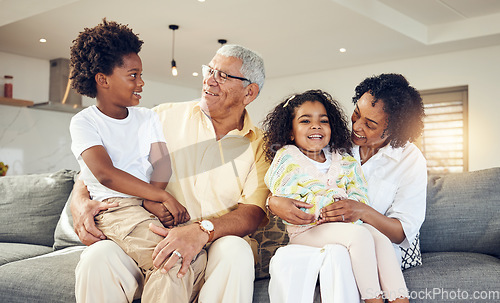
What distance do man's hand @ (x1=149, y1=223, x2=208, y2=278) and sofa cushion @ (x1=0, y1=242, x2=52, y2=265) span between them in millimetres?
1020

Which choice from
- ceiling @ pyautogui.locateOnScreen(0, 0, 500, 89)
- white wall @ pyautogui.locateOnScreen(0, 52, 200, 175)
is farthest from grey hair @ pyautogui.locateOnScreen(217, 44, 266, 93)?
white wall @ pyautogui.locateOnScreen(0, 52, 200, 175)

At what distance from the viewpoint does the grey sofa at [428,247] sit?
61.5 inches

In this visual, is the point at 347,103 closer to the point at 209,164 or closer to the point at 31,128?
the point at 31,128

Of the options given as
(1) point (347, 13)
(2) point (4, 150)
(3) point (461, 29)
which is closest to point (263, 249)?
(1) point (347, 13)

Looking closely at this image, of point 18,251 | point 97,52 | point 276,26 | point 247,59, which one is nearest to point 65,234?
point 18,251

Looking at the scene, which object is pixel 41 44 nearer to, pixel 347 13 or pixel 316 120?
pixel 347 13

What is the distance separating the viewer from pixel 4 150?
610 centimetres

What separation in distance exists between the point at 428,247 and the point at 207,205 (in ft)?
3.15

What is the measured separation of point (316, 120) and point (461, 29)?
465cm

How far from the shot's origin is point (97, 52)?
1643 millimetres

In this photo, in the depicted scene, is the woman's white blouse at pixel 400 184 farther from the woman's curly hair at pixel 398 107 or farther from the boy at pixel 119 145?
the boy at pixel 119 145

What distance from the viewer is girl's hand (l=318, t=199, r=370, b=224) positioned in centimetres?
153

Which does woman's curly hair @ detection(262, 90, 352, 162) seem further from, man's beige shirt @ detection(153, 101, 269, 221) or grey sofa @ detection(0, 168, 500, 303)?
grey sofa @ detection(0, 168, 500, 303)

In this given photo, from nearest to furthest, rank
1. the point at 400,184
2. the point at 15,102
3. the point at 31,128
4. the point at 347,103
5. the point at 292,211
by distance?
the point at 292,211
the point at 400,184
the point at 15,102
the point at 31,128
the point at 347,103
